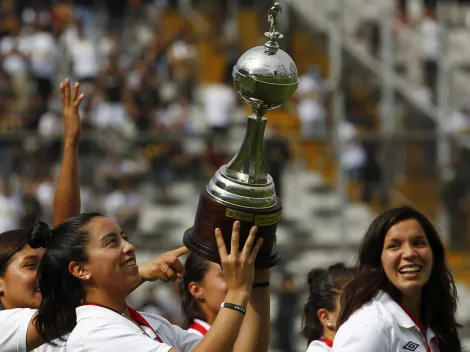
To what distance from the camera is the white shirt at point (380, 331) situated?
4527 mm

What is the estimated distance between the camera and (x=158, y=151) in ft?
41.0

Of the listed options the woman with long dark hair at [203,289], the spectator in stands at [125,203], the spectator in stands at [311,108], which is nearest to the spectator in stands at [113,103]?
the spectator in stands at [125,203]

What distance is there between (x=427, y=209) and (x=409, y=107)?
194 cm

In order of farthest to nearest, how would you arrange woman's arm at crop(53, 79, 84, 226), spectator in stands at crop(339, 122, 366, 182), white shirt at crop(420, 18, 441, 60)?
white shirt at crop(420, 18, 441, 60)
spectator in stands at crop(339, 122, 366, 182)
woman's arm at crop(53, 79, 84, 226)

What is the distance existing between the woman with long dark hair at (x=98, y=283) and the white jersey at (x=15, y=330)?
148mm

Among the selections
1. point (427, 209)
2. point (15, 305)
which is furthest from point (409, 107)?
point (15, 305)

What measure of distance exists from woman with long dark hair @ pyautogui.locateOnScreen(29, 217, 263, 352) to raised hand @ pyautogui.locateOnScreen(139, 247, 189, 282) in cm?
32

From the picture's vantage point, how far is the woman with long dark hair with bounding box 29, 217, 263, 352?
404 centimetres

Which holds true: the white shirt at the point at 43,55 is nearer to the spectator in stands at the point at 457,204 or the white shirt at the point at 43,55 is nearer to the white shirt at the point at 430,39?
the white shirt at the point at 430,39

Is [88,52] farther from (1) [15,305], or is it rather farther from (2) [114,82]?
(1) [15,305]

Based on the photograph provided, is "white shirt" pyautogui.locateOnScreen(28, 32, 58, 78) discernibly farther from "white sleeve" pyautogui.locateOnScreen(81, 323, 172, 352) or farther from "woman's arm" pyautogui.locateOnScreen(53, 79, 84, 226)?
"white sleeve" pyautogui.locateOnScreen(81, 323, 172, 352)

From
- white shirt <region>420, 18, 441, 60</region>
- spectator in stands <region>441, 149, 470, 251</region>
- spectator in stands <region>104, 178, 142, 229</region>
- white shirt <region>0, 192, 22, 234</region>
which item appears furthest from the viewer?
white shirt <region>420, 18, 441, 60</region>

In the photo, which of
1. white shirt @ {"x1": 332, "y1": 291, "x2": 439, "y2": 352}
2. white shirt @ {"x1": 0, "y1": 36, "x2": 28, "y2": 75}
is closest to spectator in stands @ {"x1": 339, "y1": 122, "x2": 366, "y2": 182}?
white shirt @ {"x1": 0, "y1": 36, "x2": 28, "y2": 75}

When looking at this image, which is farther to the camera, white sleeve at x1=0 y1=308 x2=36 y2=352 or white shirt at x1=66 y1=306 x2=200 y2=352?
white sleeve at x1=0 y1=308 x2=36 y2=352
